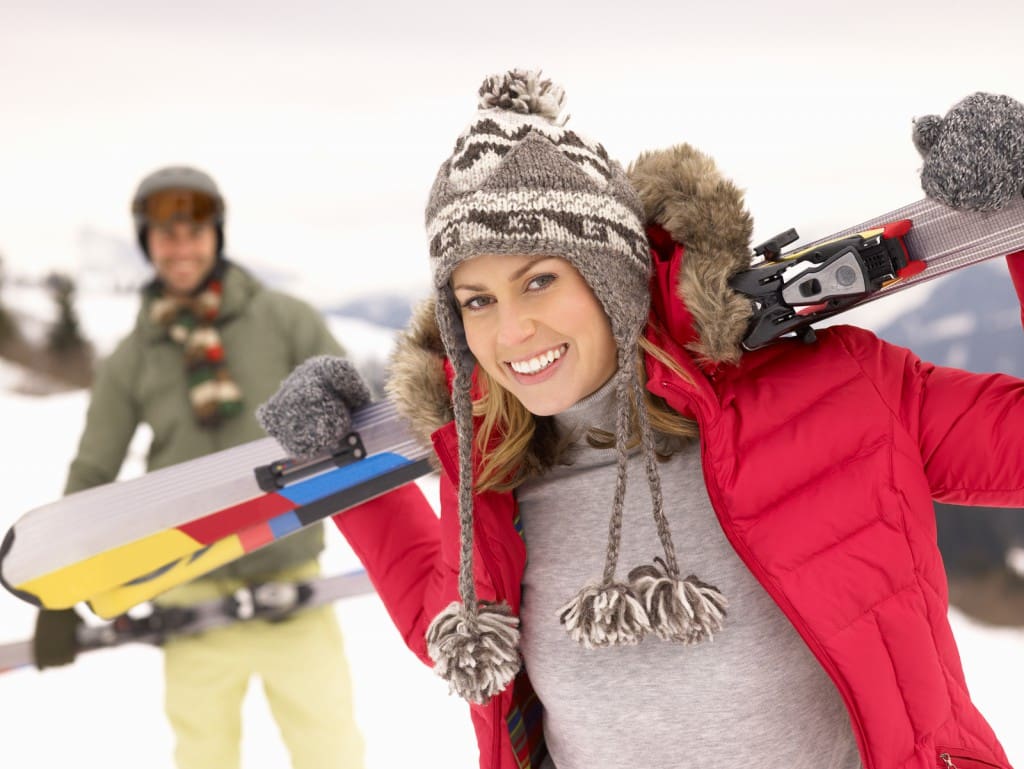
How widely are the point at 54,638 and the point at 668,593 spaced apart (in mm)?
1645

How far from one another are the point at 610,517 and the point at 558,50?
212 cm

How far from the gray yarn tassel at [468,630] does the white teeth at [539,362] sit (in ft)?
0.33

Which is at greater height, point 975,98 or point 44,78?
point 44,78

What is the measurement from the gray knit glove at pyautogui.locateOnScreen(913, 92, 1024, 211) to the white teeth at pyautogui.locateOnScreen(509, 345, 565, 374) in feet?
1.22

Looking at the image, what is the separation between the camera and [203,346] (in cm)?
192

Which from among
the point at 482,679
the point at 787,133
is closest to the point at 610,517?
the point at 482,679

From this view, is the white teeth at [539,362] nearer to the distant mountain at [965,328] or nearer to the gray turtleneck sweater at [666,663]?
the gray turtleneck sweater at [666,663]

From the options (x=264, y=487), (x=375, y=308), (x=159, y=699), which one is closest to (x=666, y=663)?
(x=264, y=487)

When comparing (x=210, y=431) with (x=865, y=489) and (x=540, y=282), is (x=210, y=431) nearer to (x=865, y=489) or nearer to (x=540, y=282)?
(x=540, y=282)

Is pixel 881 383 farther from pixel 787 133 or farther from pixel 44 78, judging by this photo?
pixel 44 78

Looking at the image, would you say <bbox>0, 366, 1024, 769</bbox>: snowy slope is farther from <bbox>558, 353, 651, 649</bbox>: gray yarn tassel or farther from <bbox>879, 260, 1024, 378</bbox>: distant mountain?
<bbox>558, 353, 651, 649</bbox>: gray yarn tassel

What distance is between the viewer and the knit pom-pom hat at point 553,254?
807 mm

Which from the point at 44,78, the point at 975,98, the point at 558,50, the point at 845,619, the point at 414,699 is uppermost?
the point at 44,78

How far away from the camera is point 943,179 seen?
0.72m
